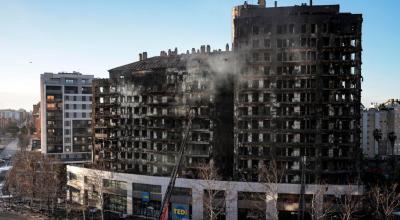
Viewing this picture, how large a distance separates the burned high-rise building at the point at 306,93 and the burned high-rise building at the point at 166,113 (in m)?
7.84

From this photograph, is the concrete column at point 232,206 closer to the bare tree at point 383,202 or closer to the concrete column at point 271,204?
the concrete column at point 271,204

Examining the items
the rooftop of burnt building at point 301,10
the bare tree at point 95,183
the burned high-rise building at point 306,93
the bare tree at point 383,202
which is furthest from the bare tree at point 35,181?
the bare tree at point 383,202

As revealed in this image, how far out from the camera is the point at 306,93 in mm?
66062

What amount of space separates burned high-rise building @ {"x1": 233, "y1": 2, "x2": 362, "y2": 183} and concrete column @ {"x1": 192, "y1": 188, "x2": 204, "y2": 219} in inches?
370

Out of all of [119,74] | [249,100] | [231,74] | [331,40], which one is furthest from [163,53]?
[331,40]

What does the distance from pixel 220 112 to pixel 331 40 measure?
2335 centimetres

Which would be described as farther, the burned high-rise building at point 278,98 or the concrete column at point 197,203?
the concrete column at point 197,203

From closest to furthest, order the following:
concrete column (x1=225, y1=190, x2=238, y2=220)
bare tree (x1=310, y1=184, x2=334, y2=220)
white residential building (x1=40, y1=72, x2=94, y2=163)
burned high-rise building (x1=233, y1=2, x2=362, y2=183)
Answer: bare tree (x1=310, y1=184, x2=334, y2=220), concrete column (x1=225, y1=190, x2=238, y2=220), burned high-rise building (x1=233, y1=2, x2=362, y2=183), white residential building (x1=40, y1=72, x2=94, y2=163)

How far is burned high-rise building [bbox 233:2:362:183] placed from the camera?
65.6m

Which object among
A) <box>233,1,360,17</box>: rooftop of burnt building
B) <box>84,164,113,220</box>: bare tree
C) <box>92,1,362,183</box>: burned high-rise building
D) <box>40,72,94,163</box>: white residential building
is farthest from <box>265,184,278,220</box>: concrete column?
<box>40,72,94,163</box>: white residential building

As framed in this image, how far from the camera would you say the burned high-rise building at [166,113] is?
74.1 m

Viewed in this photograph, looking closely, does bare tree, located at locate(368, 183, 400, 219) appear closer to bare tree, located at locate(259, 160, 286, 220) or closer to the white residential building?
bare tree, located at locate(259, 160, 286, 220)

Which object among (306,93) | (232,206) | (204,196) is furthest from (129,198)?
(306,93)

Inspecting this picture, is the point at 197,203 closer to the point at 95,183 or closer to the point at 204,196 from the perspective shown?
the point at 204,196
